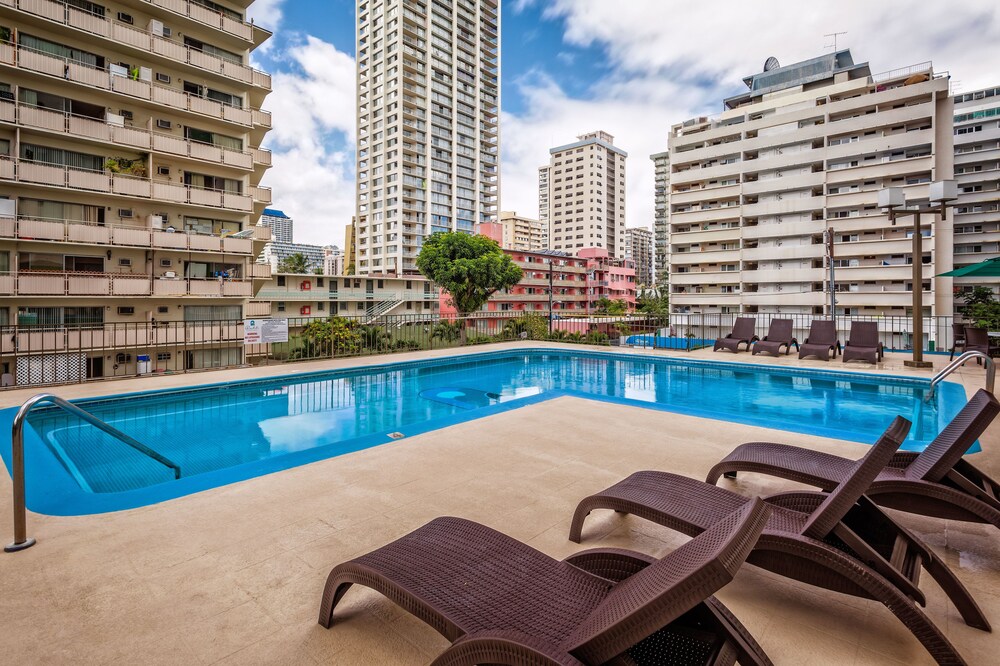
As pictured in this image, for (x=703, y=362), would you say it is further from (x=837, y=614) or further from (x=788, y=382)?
(x=837, y=614)

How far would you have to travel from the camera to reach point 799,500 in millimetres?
2688

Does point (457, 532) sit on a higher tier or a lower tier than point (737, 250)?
lower

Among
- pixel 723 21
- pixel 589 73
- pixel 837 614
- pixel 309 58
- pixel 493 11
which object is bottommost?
pixel 837 614

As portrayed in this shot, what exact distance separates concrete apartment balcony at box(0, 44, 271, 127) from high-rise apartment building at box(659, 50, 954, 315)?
3153 cm

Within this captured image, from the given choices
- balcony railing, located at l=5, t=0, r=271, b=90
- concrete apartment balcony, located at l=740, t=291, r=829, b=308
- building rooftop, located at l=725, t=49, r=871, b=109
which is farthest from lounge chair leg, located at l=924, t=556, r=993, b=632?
building rooftop, located at l=725, t=49, r=871, b=109

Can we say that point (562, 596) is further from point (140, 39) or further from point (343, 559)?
point (140, 39)

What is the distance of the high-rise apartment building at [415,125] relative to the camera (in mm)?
60531

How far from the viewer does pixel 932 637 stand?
1.83m

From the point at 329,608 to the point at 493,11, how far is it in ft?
273

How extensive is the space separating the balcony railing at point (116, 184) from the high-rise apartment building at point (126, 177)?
40 mm

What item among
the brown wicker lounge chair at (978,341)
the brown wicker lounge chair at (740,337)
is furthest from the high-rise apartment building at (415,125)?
the brown wicker lounge chair at (978,341)

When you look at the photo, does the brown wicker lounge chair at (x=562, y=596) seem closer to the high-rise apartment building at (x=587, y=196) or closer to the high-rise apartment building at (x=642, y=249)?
the high-rise apartment building at (x=587, y=196)

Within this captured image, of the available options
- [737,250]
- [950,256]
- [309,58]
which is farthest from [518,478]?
[309,58]

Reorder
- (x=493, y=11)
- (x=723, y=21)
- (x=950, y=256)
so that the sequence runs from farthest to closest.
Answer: (x=493, y=11), (x=950, y=256), (x=723, y=21)
